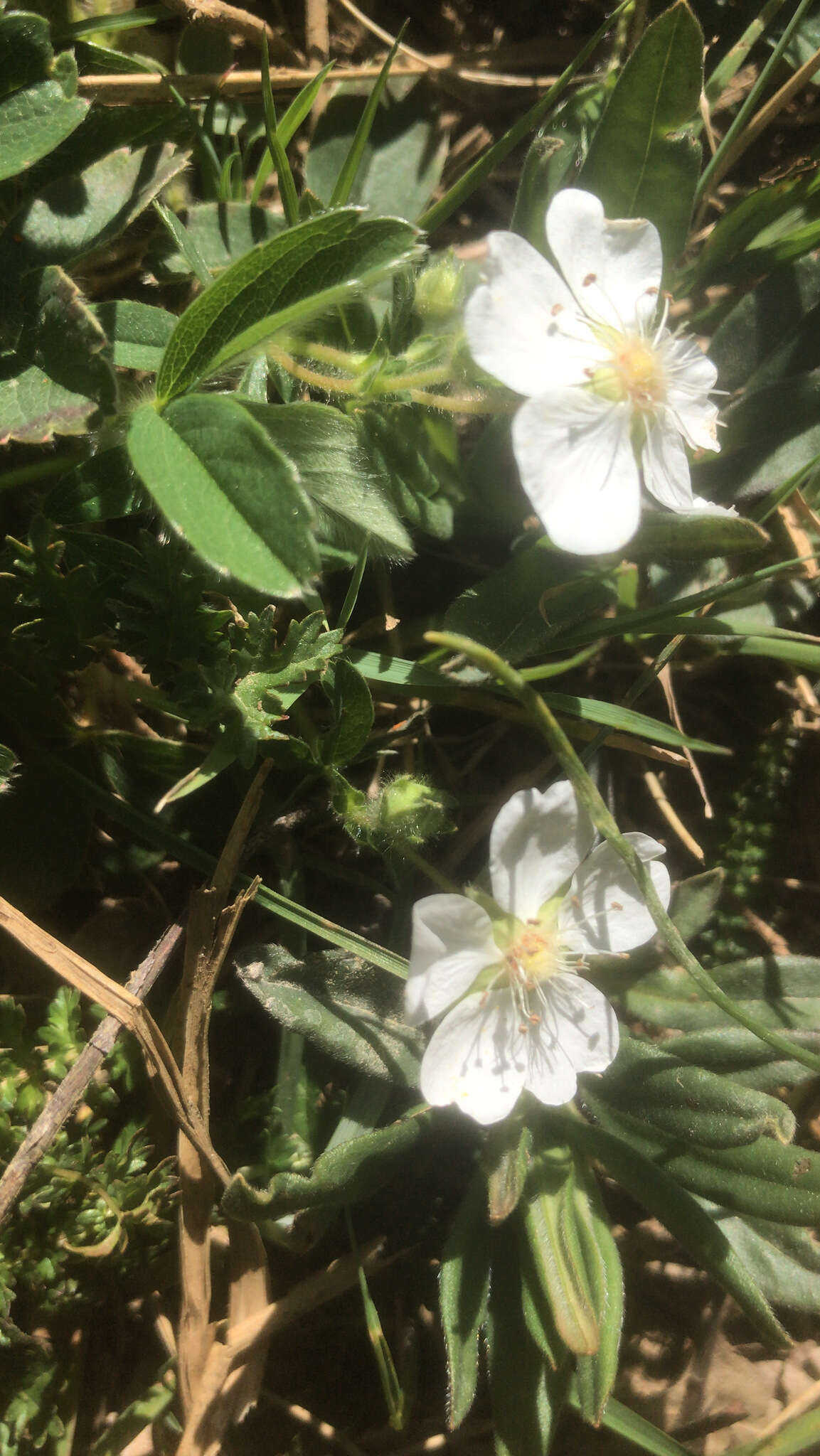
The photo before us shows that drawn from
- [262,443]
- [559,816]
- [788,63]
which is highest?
[788,63]

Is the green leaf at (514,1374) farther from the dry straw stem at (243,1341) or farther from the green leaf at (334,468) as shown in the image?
the green leaf at (334,468)

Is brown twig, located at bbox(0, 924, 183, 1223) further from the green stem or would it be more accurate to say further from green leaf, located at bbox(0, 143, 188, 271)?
green leaf, located at bbox(0, 143, 188, 271)

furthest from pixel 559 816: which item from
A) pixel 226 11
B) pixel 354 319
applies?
pixel 226 11

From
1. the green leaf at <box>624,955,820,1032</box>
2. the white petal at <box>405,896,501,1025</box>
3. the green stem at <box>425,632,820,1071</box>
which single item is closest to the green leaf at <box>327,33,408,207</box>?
the green stem at <box>425,632,820,1071</box>

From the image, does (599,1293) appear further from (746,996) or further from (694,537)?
(694,537)

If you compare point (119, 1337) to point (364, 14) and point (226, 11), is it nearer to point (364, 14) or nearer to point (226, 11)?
point (226, 11)

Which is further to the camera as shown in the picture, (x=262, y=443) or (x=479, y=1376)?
(x=479, y=1376)

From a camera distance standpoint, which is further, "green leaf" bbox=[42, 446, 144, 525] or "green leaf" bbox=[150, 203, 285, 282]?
"green leaf" bbox=[150, 203, 285, 282]
